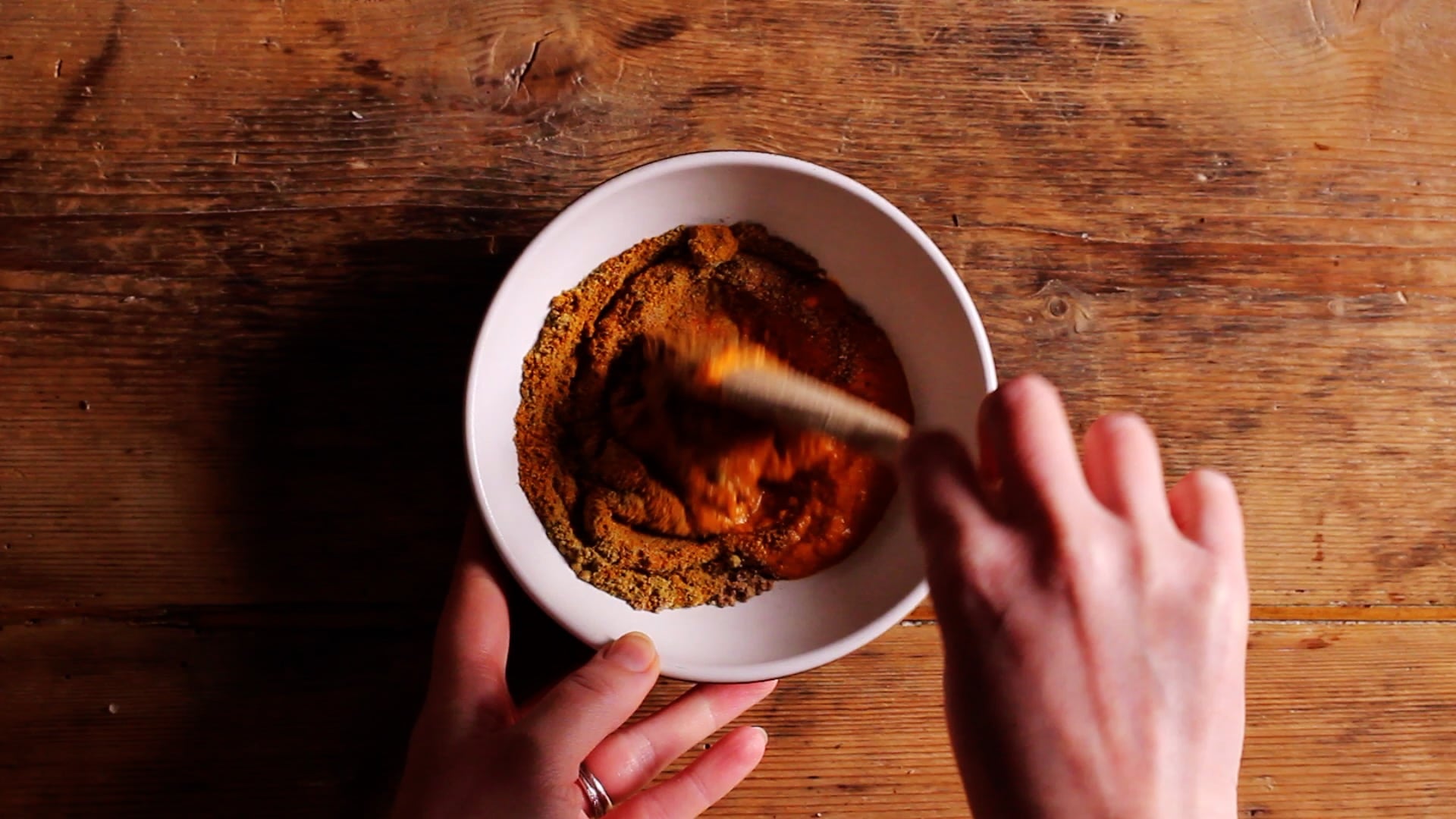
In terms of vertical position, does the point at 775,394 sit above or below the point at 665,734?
above

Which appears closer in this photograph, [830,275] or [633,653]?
[633,653]

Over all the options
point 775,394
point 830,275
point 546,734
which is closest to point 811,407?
point 775,394

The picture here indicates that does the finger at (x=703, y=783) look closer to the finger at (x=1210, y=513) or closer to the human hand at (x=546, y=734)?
the human hand at (x=546, y=734)

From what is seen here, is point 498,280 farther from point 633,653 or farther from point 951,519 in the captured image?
point 951,519

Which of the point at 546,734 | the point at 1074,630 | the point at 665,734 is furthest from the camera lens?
the point at 665,734

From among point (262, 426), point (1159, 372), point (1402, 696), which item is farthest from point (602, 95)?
point (1402, 696)
